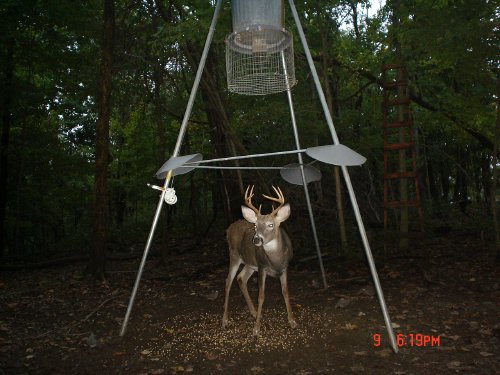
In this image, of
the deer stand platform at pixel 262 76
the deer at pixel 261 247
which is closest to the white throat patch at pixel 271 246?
the deer at pixel 261 247

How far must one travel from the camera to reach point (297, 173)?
20.0 feet

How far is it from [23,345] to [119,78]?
651cm

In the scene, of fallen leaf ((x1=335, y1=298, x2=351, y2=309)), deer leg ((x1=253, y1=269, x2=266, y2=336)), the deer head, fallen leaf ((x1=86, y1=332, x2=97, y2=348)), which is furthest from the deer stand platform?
fallen leaf ((x1=335, y1=298, x2=351, y2=309))

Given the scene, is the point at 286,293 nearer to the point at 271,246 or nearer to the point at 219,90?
the point at 271,246

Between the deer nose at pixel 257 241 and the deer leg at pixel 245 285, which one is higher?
the deer nose at pixel 257 241

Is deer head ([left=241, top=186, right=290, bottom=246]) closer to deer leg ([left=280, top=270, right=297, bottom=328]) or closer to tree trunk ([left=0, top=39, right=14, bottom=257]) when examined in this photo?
deer leg ([left=280, top=270, right=297, bottom=328])

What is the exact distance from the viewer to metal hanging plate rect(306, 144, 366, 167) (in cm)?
388

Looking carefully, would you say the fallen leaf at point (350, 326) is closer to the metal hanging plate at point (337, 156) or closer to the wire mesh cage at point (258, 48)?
the metal hanging plate at point (337, 156)

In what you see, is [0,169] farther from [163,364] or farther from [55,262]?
[163,364]

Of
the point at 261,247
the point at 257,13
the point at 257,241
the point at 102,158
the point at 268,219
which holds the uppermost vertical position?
the point at 257,13

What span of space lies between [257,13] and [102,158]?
437 cm

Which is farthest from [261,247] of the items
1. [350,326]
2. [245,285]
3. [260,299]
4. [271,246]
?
[350,326]

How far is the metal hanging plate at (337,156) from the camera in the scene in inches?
153

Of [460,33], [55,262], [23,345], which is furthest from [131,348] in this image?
[55,262]
